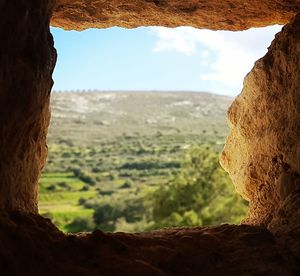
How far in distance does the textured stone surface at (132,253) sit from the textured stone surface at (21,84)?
0.39 m

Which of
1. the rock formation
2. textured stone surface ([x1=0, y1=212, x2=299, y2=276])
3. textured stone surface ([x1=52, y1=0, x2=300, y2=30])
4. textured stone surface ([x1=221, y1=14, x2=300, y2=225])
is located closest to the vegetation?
textured stone surface ([x1=221, y1=14, x2=300, y2=225])

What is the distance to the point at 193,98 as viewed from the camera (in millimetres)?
64188

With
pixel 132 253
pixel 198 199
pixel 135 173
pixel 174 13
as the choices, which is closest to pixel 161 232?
pixel 132 253

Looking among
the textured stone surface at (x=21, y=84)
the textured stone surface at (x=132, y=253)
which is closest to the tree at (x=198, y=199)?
the textured stone surface at (x=132, y=253)

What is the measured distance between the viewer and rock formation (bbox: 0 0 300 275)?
3.60 meters

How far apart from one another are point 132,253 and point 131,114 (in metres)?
56.6

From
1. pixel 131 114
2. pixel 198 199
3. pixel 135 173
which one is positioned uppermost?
pixel 131 114

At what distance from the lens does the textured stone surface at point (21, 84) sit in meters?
3.57

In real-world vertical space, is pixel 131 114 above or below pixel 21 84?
above

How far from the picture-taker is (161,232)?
5043 mm

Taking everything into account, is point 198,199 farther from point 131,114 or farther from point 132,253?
point 131,114

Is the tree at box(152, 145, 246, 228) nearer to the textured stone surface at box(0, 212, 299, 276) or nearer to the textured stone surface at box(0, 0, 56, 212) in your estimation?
the textured stone surface at box(0, 212, 299, 276)

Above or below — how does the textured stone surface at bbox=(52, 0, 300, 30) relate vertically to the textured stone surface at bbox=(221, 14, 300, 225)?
above

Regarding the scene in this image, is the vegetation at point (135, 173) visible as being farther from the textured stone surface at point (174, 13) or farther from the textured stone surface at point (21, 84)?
the textured stone surface at point (21, 84)
